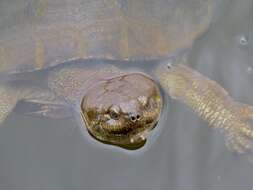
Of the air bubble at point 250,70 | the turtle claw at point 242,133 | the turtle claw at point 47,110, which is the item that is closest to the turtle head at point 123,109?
the turtle claw at point 47,110

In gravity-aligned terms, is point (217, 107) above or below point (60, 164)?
above

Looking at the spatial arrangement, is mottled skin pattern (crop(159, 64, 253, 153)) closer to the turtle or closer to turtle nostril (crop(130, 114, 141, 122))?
the turtle

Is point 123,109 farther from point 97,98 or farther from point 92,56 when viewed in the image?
point 92,56

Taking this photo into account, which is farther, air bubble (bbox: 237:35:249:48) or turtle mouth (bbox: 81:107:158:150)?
air bubble (bbox: 237:35:249:48)

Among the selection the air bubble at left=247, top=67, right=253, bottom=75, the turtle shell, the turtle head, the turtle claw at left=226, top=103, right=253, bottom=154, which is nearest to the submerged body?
the turtle head

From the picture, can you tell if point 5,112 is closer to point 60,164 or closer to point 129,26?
point 60,164

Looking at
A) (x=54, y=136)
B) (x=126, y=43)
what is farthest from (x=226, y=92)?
(x=54, y=136)
